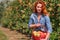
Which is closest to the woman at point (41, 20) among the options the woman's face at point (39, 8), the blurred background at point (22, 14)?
the woman's face at point (39, 8)

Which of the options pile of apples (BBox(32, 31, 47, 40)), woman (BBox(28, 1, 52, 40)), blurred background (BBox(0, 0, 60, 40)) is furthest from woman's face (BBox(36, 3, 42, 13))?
blurred background (BBox(0, 0, 60, 40))

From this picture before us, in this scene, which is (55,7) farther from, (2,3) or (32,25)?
(2,3)

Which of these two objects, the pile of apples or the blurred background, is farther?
the blurred background

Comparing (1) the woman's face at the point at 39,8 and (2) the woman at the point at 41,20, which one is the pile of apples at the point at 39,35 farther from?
(1) the woman's face at the point at 39,8

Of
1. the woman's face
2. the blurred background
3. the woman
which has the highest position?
the woman's face

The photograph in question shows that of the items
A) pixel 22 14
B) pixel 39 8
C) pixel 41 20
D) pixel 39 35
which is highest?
pixel 39 8

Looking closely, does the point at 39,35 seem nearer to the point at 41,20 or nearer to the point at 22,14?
the point at 41,20

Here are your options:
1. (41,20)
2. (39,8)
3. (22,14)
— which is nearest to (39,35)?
(41,20)

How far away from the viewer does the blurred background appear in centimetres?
919

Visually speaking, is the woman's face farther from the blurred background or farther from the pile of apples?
the blurred background

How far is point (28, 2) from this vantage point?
11.2 metres

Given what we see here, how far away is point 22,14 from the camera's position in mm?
11664

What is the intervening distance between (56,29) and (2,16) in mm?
5823

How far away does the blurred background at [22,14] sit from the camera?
9.19m
